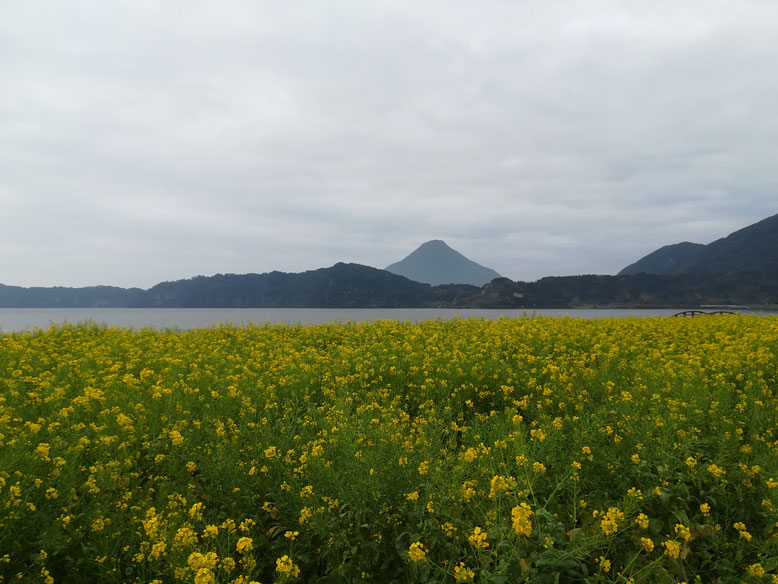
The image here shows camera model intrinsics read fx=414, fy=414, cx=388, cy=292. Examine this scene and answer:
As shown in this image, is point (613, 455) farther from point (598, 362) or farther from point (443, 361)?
point (598, 362)

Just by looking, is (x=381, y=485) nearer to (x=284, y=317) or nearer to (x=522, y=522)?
(x=522, y=522)

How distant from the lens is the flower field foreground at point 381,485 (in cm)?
297

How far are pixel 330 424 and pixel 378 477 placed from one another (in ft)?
4.97

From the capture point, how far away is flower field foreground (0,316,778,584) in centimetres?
297

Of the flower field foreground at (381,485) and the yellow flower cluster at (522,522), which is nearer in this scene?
the yellow flower cluster at (522,522)

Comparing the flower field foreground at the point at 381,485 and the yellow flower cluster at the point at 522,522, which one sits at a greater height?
the yellow flower cluster at the point at 522,522

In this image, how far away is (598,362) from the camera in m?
8.93

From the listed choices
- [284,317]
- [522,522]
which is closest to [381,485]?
[522,522]

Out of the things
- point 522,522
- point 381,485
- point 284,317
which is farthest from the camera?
point 284,317

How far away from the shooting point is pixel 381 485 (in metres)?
3.67

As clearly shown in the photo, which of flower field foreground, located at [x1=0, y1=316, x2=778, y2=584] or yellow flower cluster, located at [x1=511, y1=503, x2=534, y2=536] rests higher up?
yellow flower cluster, located at [x1=511, y1=503, x2=534, y2=536]

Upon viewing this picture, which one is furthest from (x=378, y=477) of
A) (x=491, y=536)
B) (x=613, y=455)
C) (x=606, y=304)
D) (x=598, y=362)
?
(x=606, y=304)

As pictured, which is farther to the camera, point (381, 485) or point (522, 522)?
point (381, 485)

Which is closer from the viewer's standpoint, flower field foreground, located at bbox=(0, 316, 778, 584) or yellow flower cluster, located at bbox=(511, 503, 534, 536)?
yellow flower cluster, located at bbox=(511, 503, 534, 536)
